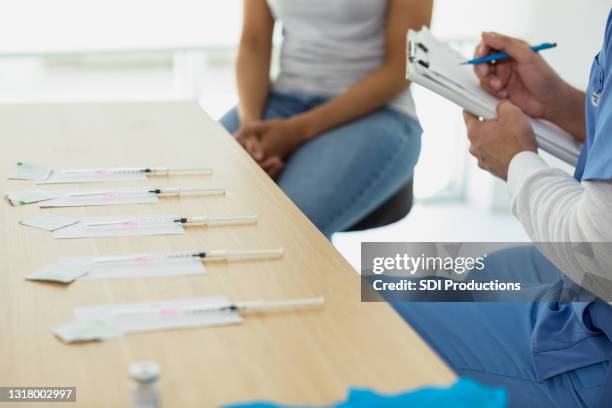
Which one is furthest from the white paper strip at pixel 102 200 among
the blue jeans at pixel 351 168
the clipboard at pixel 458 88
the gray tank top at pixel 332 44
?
the gray tank top at pixel 332 44

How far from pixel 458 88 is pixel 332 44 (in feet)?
2.29

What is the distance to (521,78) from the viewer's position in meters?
1.44

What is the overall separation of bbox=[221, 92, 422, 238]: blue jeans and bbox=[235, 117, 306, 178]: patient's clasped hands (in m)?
0.02

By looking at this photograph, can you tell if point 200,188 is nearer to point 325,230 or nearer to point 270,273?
point 270,273

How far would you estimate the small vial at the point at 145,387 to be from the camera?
641mm

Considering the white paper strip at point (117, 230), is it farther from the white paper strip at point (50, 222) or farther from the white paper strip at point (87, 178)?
the white paper strip at point (87, 178)

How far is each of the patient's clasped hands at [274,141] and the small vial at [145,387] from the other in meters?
1.17

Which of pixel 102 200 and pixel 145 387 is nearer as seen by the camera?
pixel 145 387

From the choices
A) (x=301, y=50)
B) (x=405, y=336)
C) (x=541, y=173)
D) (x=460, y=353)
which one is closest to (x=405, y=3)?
(x=301, y=50)

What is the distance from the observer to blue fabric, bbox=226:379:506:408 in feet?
2.19

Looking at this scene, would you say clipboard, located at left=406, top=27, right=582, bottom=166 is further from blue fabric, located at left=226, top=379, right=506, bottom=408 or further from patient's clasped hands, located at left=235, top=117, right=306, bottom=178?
blue fabric, located at left=226, top=379, right=506, bottom=408

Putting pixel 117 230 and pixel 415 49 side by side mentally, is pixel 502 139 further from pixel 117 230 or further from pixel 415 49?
pixel 117 230

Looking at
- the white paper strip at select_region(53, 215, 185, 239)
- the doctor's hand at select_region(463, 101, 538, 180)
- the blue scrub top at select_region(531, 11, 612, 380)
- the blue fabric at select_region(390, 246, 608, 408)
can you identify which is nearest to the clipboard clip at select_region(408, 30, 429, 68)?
the doctor's hand at select_region(463, 101, 538, 180)

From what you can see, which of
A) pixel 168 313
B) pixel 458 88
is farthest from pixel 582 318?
pixel 168 313
